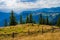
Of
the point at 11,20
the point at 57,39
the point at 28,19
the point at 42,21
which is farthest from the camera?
the point at 42,21

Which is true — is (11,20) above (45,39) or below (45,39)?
below

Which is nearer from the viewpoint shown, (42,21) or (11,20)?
(11,20)

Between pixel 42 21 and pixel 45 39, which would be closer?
pixel 45 39

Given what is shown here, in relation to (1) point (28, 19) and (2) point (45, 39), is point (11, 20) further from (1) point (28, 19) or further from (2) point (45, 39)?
(2) point (45, 39)

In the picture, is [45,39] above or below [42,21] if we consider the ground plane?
above

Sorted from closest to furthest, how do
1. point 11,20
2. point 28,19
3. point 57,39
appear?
1. point 57,39
2. point 11,20
3. point 28,19

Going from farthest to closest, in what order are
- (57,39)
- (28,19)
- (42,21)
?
(42,21)
(28,19)
(57,39)

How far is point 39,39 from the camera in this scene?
27016mm

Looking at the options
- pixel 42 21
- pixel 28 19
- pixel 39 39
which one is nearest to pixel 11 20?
pixel 28 19

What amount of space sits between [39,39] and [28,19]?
95.7 m

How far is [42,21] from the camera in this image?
135 meters

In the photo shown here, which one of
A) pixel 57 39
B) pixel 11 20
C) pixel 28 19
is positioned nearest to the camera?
pixel 57 39

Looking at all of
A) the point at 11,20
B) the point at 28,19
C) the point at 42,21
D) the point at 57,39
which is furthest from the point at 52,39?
the point at 42,21

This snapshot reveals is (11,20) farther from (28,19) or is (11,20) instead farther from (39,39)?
(39,39)
